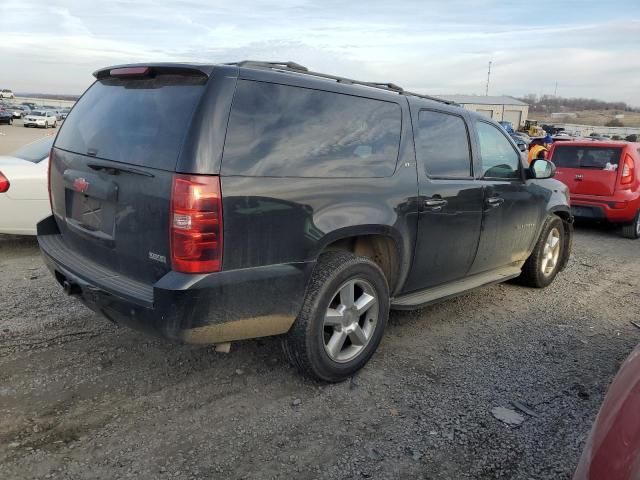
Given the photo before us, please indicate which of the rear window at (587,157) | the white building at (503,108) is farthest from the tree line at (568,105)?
the rear window at (587,157)

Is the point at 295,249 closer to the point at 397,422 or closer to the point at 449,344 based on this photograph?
the point at 397,422

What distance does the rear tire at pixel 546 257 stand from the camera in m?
5.54

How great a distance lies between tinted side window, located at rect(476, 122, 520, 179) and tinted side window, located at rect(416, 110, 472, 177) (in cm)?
28

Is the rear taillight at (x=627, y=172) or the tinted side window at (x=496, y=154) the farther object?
the rear taillight at (x=627, y=172)

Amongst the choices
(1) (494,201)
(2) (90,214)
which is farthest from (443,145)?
(2) (90,214)

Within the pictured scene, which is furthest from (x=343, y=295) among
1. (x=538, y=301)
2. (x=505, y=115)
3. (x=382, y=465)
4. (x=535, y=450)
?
(x=505, y=115)

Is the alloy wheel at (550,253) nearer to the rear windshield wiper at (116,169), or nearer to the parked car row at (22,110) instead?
the rear windshield wiper at (116,169)

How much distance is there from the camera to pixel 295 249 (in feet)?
9.89

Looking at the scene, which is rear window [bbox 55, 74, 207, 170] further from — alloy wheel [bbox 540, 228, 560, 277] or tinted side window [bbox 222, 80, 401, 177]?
alloy wheel [bbox 540, 228, 560, 277]

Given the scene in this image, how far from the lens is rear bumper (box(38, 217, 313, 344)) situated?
2689 mm

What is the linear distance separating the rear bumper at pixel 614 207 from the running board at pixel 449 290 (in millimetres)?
4620

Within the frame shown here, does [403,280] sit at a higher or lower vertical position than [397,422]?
higher

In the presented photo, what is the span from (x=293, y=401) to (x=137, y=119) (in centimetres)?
189

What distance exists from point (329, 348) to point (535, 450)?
4.22 ft
